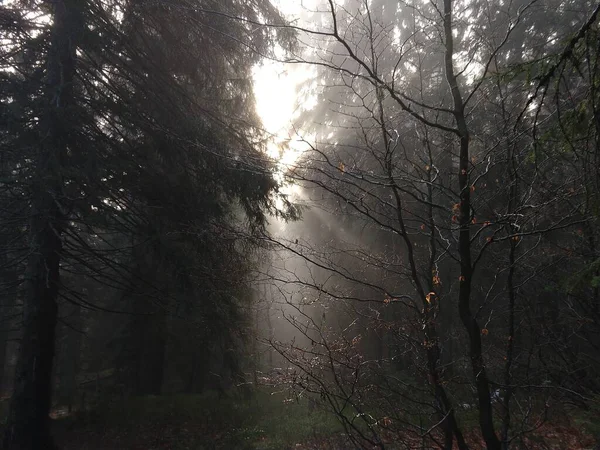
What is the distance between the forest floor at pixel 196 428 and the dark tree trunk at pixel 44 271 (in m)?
2.71

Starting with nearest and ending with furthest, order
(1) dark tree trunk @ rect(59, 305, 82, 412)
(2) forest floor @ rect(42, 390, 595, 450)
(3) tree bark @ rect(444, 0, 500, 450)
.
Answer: (3) tree bark @ rect(444, 0, 500, 450), (2) forest floor @ rect(42, 390, 595, 450), (1) dark tree trunk @ rect(59, 305, 82, 412)

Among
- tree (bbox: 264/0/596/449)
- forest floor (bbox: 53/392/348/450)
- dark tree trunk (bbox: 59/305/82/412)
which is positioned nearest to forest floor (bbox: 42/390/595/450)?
forest floor (bbox: 53/392/348/450)

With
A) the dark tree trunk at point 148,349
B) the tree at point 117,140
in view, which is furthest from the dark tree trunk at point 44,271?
the dark tree trunk at point 148,349

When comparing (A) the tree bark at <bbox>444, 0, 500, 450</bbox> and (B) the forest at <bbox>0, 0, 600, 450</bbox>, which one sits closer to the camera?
(A) the tree bark at <bbox>444, 0, 500, 450</bbox>

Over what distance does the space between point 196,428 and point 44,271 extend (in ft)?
19.0

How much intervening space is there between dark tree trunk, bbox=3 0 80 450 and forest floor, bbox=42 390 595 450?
2.71 metres

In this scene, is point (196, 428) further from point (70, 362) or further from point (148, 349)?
point (70, 362)

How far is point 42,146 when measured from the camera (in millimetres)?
5383

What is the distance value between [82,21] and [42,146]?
2.34 meters

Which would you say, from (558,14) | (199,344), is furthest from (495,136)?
(199,344)

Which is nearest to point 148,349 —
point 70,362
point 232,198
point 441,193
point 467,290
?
point 232,198

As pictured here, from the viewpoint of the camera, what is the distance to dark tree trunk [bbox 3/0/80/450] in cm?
558

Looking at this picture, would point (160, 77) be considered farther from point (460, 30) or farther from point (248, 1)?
point (460, 30)

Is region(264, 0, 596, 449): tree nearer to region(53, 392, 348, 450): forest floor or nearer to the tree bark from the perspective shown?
the tree bark
